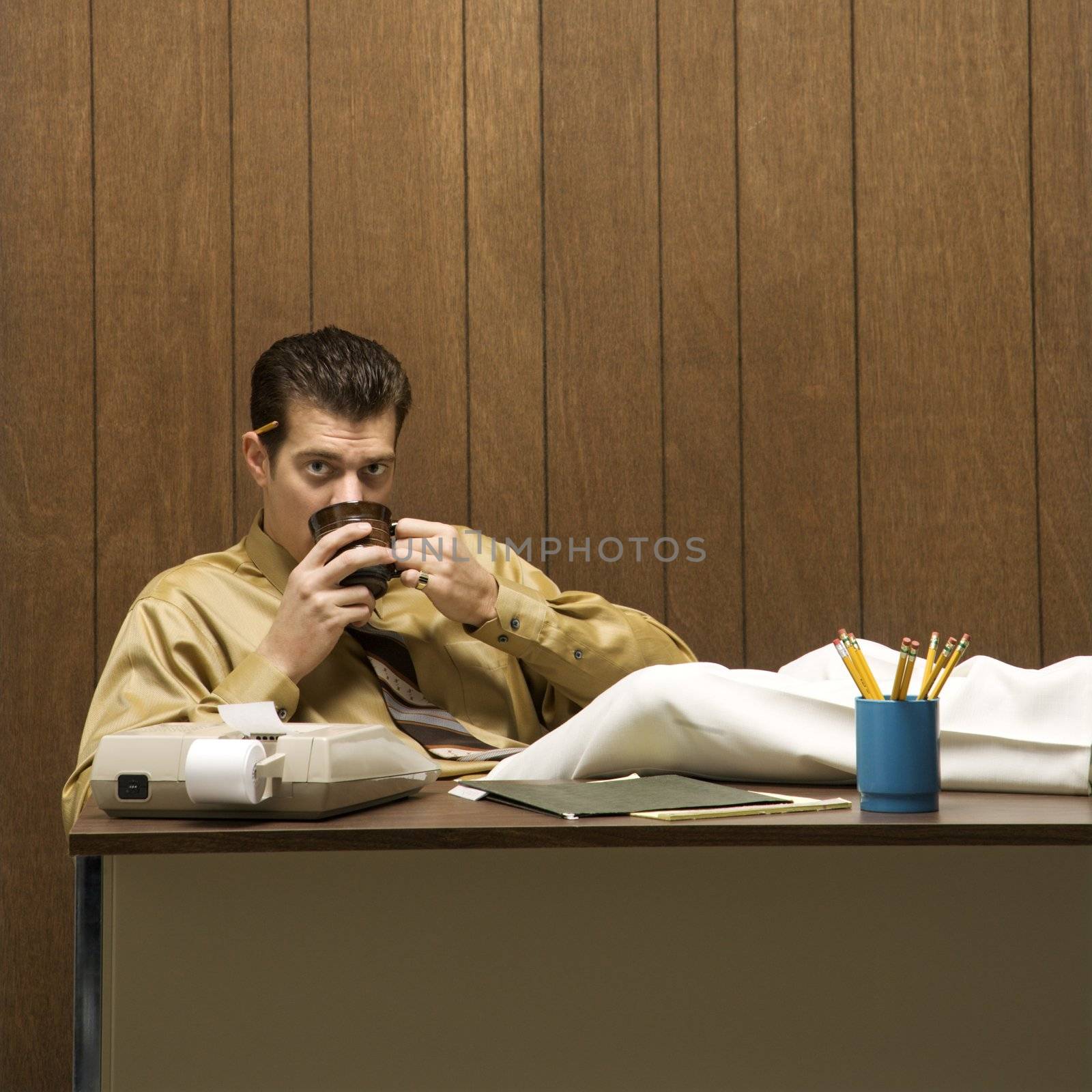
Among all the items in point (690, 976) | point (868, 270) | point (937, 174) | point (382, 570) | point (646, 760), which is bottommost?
point (690, 976)

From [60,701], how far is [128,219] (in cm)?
77

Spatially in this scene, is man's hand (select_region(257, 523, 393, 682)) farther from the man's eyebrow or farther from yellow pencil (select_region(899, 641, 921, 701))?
yellow pencil (select_region(899, 641, 921, 701))

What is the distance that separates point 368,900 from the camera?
848 millimetres

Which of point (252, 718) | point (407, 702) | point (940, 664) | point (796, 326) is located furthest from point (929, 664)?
point (796, 326)

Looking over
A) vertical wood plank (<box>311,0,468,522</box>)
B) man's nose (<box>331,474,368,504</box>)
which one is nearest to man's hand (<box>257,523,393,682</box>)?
man's nose (<box>331,474,368,504</box>)

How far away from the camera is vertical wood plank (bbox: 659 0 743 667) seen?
6.53ft

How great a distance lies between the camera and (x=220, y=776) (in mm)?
795

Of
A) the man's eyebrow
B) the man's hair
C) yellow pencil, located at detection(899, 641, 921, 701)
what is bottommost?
yellow pencil, located at detection(899, 641, 921, 701)

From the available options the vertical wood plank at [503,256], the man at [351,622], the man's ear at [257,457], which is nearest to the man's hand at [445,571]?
the man at [351,622]

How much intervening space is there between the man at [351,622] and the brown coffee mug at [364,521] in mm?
13

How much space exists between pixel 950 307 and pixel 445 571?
998 millimetres

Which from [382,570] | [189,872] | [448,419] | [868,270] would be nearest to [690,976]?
[189,872]

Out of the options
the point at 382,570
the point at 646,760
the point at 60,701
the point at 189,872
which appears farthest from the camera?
the point at 60,701

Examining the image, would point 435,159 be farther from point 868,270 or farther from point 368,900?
point 368,900
